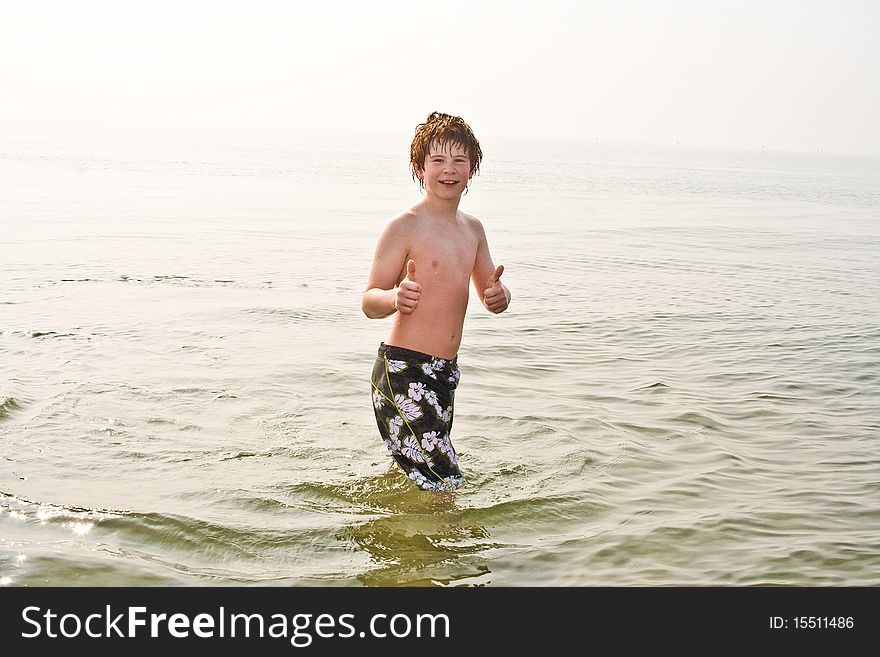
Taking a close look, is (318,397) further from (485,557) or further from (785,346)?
(785,346)

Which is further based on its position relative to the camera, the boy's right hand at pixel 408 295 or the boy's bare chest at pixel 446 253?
the boy's bare chest at pixel 446 253

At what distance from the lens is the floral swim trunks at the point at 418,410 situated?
4750mm

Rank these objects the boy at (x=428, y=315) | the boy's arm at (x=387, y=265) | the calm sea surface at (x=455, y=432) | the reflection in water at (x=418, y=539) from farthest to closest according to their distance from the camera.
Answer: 1. the boy at (x=428, y=315)
2. the boy's arm at (x=387, y=265)
3. the calm sea surface at (x=455, y=432)
4. the reflection in water at (x=418, y=539)

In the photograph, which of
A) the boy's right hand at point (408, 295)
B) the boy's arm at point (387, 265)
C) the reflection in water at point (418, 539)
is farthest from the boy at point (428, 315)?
the boy's right hand at point (408, 295)

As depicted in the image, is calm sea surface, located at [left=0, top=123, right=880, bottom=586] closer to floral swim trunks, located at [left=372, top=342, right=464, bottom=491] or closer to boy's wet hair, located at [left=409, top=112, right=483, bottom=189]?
floral swim trunks, located at [left=372, top=342, right=464, bottom=491]

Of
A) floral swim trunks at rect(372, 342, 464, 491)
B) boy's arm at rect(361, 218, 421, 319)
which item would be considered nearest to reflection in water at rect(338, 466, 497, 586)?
floral swim trunks at rect(372, 342, 464, 491)

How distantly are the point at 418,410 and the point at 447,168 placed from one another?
4.09 feet

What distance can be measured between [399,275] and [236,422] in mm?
2245

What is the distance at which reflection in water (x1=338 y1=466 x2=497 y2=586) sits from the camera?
414 cm

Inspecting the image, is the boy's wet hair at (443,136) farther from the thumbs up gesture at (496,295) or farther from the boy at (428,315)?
the thumbs up gesture at (496,295)

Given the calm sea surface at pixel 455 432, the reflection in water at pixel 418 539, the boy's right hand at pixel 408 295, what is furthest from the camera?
the calm sea surface at pixel 455 432

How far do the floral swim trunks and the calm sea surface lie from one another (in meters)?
0.25

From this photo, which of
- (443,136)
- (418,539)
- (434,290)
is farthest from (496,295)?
(418,539)

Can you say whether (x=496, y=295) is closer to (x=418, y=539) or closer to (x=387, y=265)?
(x=387, y=265)
